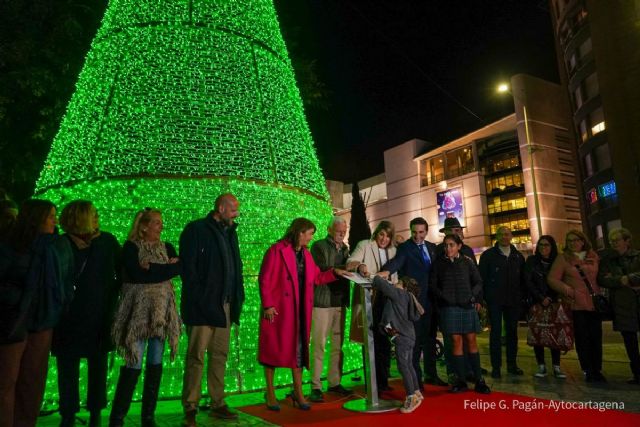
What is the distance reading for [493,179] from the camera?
37250mm

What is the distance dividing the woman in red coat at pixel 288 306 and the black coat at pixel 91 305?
1.38 meters

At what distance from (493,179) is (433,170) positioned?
5.96m

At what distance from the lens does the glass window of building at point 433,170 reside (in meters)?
34.8

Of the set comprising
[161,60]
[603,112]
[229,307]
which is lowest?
[229,307]

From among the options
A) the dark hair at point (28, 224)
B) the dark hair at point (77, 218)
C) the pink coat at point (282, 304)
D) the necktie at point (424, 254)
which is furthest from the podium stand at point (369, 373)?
the dark hair at point (28, 224)

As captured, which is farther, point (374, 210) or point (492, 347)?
point (374, 210)

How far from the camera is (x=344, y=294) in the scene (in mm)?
5156

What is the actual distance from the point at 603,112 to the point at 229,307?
1128 inches

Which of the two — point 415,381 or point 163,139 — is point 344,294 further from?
point 163,139

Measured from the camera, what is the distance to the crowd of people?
3127 millimetres

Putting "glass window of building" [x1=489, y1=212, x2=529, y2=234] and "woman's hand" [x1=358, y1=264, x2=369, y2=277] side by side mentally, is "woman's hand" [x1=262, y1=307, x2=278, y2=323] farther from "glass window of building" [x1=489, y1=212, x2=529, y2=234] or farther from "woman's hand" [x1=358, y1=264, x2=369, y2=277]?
"glass window of building" [x1=489, y1=212, x2=529, y2=234]

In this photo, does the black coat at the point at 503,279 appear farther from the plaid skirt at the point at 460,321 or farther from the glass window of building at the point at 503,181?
the glass window of building at the point at 503,181

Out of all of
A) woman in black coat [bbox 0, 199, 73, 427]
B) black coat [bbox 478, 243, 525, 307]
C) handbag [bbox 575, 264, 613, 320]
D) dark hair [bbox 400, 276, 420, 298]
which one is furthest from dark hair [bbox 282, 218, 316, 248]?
handbag [bbox 575, 264, 613, 320]

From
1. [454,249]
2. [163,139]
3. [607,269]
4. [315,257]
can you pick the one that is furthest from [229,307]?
[607,269]
